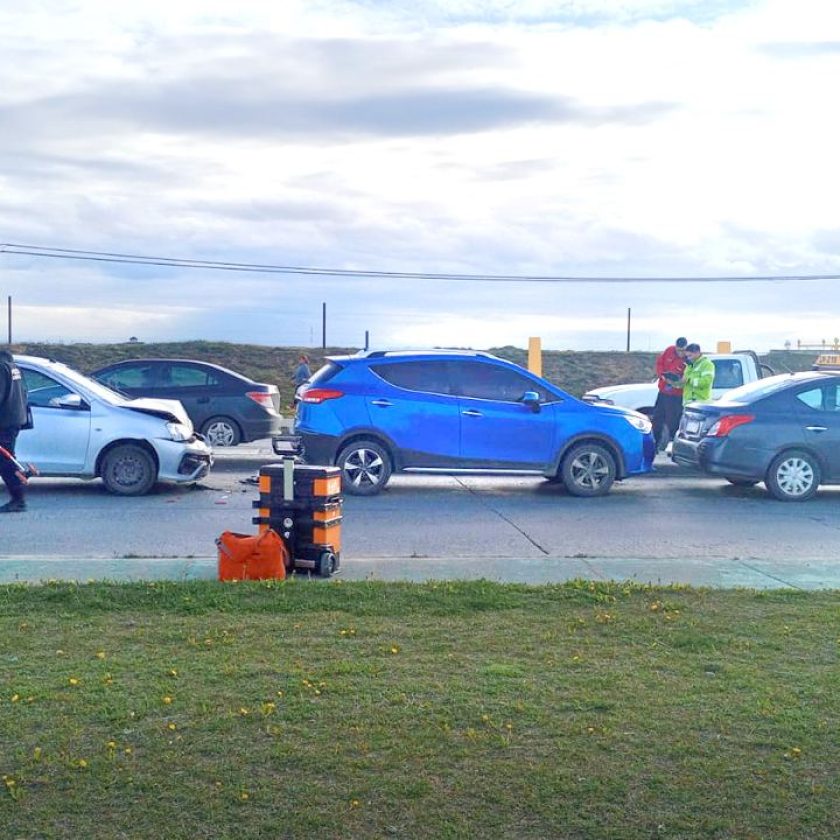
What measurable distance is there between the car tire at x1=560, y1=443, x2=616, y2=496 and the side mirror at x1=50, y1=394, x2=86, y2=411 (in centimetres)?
588

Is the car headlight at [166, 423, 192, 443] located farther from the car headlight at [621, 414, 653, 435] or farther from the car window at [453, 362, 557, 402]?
the car headlight at [621, 414, 653, 435]

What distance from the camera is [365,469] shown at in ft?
45.9

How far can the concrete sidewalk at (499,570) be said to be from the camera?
28.2ft

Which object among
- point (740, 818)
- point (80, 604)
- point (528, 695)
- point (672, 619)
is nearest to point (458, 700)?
point (528, 695)

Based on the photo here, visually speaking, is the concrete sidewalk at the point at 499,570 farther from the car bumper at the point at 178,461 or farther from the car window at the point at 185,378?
the car window at the point at 185,378

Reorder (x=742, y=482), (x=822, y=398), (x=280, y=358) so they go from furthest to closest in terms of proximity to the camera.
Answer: (x=280, y=358)
(x=742, y=482)
(x=822, y=398)

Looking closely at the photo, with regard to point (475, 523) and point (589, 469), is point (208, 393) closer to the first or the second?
point (589, 469)

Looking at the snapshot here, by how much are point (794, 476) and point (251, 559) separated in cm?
843

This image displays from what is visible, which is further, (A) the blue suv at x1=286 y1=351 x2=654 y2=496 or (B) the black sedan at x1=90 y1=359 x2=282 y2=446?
(B) the black sedan at x1=90 y1=359 x2=282 y2=446

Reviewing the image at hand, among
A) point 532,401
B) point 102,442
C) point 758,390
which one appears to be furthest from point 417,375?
point 758,390

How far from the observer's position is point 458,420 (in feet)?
46.1

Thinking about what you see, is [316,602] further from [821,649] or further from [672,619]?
[821,649]

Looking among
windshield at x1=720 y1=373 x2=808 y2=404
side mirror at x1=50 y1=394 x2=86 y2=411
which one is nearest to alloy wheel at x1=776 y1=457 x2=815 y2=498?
windshield at x1=720 y1=373 x2=808 y2=404

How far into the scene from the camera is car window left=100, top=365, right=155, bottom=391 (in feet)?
64.5
